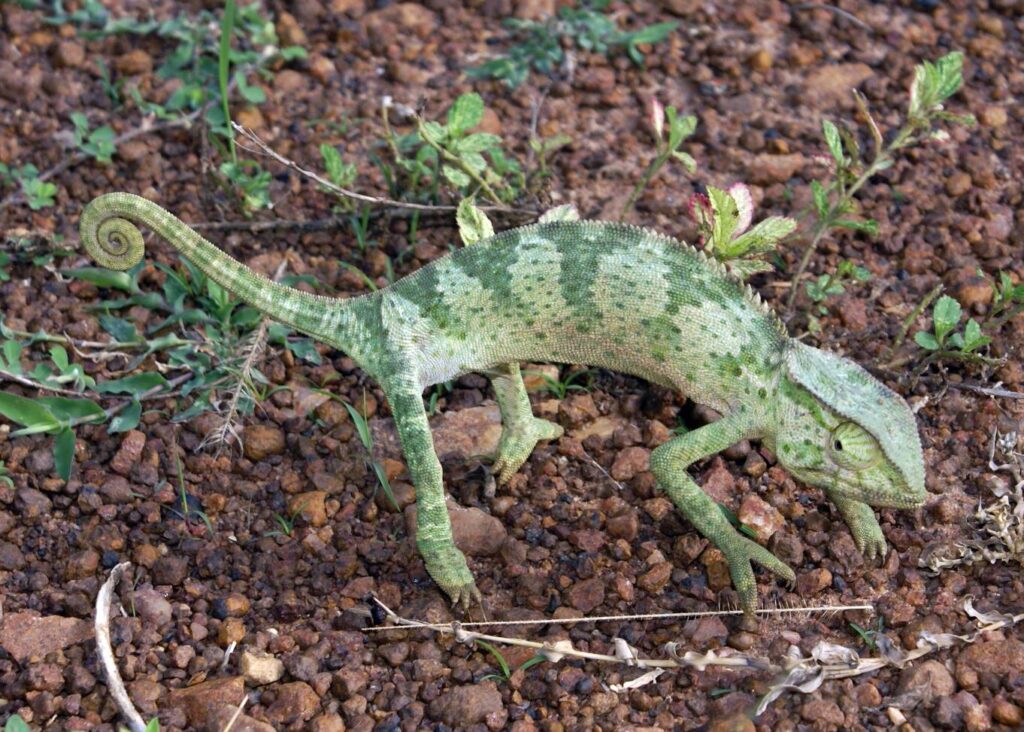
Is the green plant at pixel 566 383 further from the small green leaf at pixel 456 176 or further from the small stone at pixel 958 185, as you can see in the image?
the small stone at pixel 958 185

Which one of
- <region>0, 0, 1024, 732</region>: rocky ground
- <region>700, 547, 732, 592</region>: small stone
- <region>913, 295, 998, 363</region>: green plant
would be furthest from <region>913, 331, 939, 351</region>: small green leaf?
<region>700, 547, 732, 592</region>: small stone

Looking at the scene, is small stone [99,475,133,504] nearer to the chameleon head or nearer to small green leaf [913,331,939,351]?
the chameleon head

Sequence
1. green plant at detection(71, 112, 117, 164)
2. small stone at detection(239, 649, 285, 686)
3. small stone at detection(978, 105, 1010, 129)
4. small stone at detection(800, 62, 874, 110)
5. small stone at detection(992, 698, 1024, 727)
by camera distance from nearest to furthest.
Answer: small stone at detection(992, 698, 1024, 727), small stone at detection(239, 649, 285, 686), green plant at detection(71, 112, 117, 164), small stone at detection(978, 105, 1010, 129), small stone at detection(800, 62, 874, 110)

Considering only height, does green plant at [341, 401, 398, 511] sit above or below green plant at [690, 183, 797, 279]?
below

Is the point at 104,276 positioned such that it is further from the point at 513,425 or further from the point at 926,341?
the point at 926,341

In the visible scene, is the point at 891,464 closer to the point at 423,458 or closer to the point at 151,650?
the point at 423,458

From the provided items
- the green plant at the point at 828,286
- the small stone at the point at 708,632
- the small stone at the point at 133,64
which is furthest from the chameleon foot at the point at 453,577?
the small stone at the point at 133,64

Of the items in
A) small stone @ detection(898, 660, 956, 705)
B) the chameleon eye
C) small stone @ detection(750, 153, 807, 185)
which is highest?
the chameleon eye
